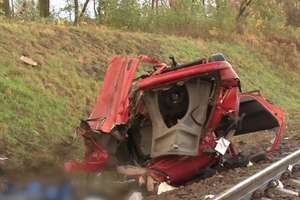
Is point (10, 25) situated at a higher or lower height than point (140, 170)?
higher

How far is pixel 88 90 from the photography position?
12.6 m

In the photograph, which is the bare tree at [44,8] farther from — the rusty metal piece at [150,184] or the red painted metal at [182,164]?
the rusty metal piece at [150,184]

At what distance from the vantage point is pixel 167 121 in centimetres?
838

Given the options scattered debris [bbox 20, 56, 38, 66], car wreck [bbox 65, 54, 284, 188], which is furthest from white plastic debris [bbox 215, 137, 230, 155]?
scattered debris [bbox 20, 56, 38, 66]

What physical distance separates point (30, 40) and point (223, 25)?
13.5 meters

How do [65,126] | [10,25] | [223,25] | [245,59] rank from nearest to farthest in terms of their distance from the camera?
1. [65,126]
2. [10,25]
3. [245,59]
4. [223,25]

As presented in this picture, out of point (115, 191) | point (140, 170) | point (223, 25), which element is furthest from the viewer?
point (223, 25)

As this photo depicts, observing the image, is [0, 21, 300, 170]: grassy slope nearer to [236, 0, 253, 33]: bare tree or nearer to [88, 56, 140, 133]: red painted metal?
[88, 56, 140, 133]: red painted metal

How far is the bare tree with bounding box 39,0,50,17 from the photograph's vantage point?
19094 mm

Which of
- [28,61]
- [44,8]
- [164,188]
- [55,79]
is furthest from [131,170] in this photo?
[44,8]

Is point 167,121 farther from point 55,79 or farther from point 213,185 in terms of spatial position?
point 55,79

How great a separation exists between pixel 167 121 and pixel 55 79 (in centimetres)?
423

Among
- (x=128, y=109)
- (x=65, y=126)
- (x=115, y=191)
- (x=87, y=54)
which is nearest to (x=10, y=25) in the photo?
(x=87, y=54)

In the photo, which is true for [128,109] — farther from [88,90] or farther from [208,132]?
[88,90]
